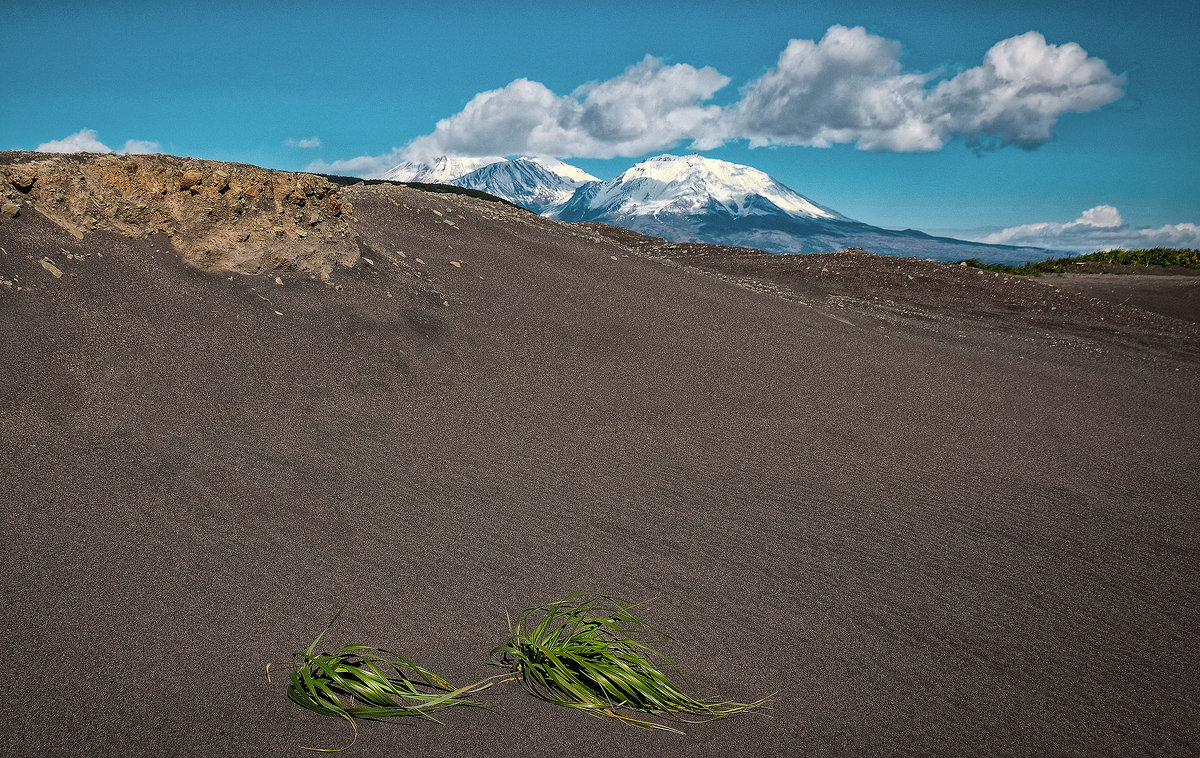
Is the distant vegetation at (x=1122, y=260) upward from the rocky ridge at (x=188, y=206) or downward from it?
upward

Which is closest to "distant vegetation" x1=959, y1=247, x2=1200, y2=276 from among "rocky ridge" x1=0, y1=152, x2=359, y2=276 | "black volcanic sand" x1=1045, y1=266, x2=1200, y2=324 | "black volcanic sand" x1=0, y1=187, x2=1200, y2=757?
"black volcanic sand" x1=1045, y1=266, x2=1200, y2=324

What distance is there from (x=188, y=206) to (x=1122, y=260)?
35189 mm

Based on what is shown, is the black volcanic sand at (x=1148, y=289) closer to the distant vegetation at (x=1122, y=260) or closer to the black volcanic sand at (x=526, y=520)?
the distant vegetation at (x=1122, y=260)

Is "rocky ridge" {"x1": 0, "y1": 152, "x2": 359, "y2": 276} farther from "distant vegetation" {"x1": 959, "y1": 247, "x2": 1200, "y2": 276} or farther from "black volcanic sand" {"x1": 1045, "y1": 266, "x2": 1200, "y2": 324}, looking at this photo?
"distant vegetation" {"x1": 959, "y1": 247, "x2": 1200, "y2": 276}

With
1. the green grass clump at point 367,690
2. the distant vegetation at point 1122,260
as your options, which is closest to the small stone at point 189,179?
the green grass clump at point 367,690

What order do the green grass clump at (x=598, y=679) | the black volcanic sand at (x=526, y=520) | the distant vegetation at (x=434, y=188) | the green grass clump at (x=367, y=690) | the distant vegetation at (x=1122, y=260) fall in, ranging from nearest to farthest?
the green grass clump at (x=367, y=690)
the green grass clump at (x=598, y=679)
the black volcanic sand at (x=526, y=520)
the distant vegetation at (x=434, y=188)
the distant vegetation at (x=1122, y=260)

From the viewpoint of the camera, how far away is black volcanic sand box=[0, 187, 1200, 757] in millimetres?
3213

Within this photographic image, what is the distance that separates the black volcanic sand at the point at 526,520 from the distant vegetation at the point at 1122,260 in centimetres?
1810

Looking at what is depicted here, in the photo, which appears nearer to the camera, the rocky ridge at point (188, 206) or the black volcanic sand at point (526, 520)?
the black volcanic sand at point (526, 520)

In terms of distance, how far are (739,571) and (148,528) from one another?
154 inches

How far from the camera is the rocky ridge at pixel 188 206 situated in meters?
7.04

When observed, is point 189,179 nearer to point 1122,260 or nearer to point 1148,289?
Answer: point 1148,289

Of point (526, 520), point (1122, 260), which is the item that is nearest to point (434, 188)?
point (1122, 260)

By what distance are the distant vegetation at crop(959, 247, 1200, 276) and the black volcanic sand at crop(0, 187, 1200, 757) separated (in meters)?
18.1
